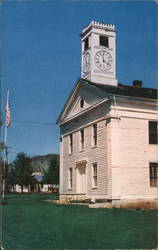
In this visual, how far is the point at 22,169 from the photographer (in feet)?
34.6

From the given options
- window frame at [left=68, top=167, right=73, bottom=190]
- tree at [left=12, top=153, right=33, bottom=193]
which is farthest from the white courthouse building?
tree at [left=12, top=153, right=33, bottom=193]

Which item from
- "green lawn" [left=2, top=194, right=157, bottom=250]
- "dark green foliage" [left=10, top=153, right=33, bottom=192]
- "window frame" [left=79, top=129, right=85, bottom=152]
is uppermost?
"window frame" [left=79, top=129, right=85, bottom=152]

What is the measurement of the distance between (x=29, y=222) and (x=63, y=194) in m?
7.62

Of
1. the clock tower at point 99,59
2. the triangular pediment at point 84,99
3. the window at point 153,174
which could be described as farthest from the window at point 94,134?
the window at point 153,174

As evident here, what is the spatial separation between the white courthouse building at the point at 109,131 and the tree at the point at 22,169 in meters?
1.75

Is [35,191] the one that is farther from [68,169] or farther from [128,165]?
[68,169]

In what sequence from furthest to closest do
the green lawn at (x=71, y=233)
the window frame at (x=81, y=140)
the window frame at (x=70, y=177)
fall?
the window frame at (x=70, y=177), the window frame at (x=81, y=140), the green lawn at (x=71, y=233)

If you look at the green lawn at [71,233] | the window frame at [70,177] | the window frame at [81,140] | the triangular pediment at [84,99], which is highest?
the triangular pediment at [84,99]

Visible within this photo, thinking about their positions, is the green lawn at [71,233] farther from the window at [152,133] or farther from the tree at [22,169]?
the window at [152,133]

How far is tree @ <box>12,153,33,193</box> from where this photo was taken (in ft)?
29.2

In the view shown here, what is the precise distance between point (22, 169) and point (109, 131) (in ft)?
16.3

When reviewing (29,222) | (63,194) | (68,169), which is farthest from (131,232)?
(68,169)

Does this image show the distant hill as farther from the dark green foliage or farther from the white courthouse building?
the white courthouse building

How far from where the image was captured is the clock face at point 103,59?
1393 centimetres
